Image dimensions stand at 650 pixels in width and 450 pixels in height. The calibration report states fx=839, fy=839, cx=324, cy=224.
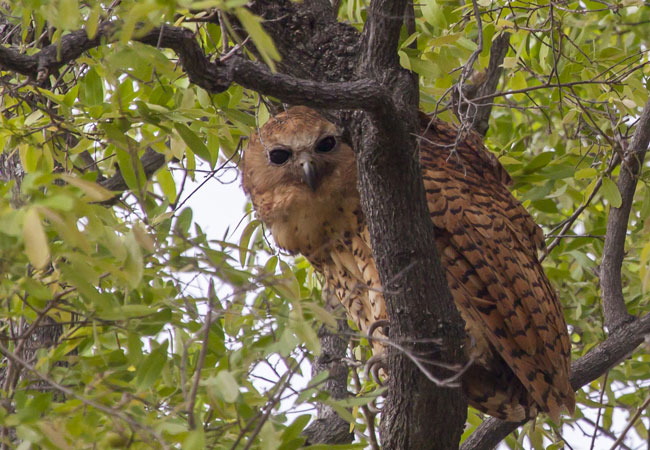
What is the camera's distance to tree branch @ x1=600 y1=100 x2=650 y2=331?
3703 mm

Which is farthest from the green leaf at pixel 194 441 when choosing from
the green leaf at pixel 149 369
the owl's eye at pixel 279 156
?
the owl's eye at pixel 279 156

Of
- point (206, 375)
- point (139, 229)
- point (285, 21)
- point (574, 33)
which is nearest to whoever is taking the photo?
point (139, 229)

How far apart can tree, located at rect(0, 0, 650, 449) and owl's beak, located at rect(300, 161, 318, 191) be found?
373 mm

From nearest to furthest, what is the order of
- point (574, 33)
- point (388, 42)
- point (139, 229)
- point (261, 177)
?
1. point (139, 229)
2. point (388, 42)
3. point (261, 177)
4. point (574, 33)

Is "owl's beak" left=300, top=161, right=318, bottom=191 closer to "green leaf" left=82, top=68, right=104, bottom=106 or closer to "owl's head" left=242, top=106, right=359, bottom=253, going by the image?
"owl's head" left=242, top=106, right=359, bottom=253

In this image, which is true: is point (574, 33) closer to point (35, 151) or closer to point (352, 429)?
point (352, 429)

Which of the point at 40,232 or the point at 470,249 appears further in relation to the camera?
the point at 470,249

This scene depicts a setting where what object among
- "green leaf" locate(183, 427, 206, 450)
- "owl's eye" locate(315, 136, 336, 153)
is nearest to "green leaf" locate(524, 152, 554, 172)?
"owl's eye" locate(315, 136, 336, 153)

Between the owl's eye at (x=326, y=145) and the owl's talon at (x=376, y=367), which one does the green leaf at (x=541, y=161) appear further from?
the owl's talon at (x=376, y=367)

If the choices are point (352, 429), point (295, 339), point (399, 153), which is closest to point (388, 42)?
point (399, 153)

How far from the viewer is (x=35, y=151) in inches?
116

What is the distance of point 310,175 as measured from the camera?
12.1 ft

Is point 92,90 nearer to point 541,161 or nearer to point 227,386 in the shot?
point 227,386

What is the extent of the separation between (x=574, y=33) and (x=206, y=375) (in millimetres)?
2761
